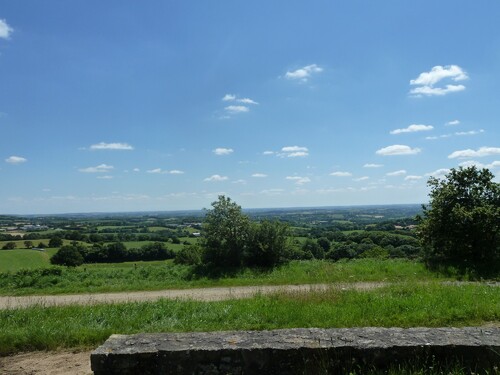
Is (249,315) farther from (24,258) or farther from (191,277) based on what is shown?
(24,258)

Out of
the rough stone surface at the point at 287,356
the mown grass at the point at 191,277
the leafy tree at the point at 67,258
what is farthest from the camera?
the leafy tree at the point at 67,258

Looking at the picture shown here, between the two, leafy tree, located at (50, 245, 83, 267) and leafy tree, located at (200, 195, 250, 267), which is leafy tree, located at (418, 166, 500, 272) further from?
leafy tree, located at (50, 245, 83, 267)

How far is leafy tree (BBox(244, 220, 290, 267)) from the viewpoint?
1697 centimetres

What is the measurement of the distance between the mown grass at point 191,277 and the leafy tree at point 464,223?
1.25 m

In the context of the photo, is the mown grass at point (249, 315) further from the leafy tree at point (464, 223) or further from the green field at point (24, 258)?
the green field at point (24, 258)

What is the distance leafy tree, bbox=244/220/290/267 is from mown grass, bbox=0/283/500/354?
7.82m

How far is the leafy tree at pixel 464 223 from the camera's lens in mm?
14234

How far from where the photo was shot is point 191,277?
1574cm

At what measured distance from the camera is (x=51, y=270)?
1656cm

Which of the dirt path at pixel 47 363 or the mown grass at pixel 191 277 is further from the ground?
the dirt path at pixel 47 363

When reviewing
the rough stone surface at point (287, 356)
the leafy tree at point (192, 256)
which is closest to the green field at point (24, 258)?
the leafy tree at point (192, 256)

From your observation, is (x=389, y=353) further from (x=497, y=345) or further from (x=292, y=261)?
(x=292, y=261)

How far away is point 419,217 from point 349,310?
34.5 ft

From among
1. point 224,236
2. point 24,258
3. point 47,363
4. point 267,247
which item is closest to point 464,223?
point 267,247
